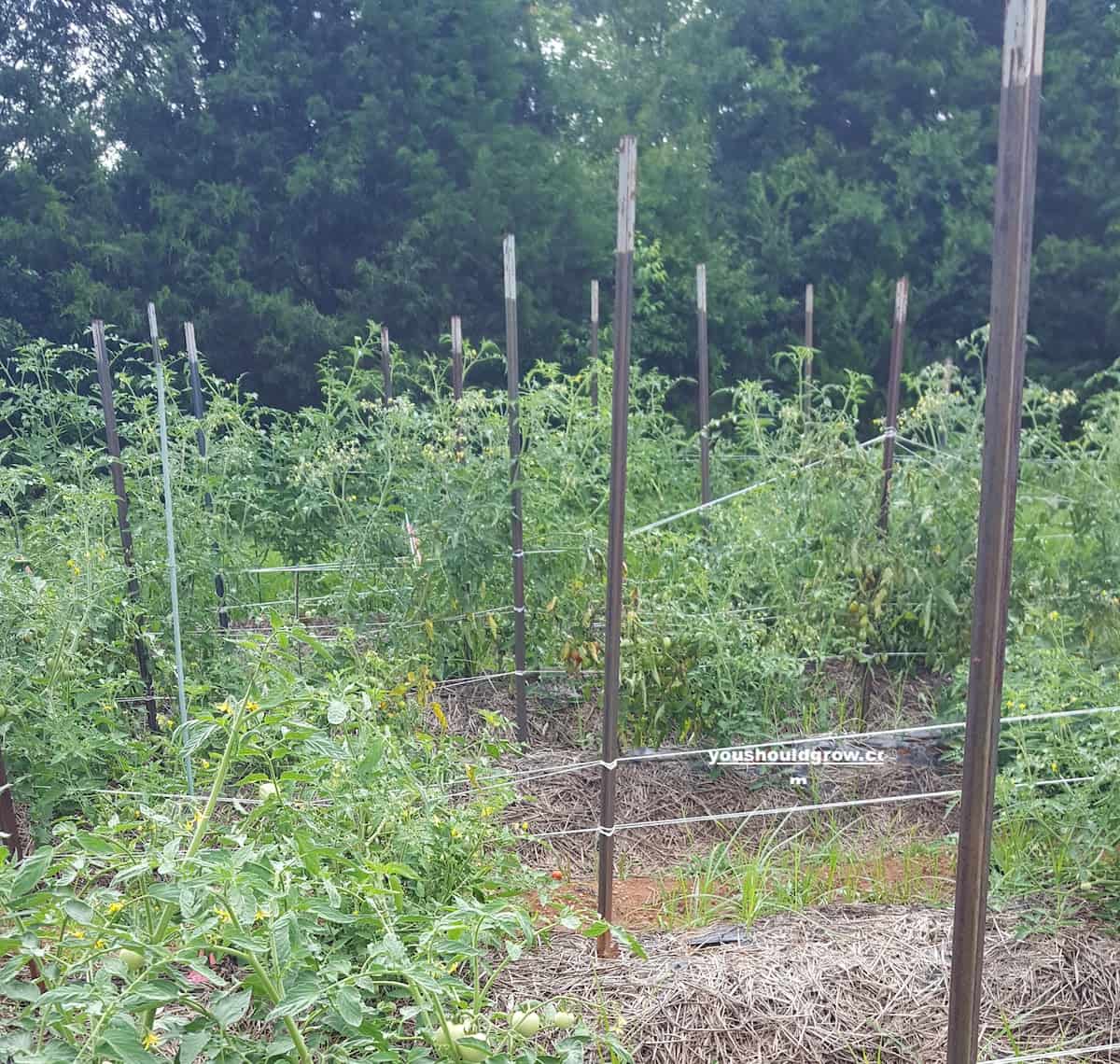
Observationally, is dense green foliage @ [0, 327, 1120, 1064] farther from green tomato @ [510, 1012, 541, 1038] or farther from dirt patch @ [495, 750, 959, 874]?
dirt patch @ [495, 750, 959, 874]

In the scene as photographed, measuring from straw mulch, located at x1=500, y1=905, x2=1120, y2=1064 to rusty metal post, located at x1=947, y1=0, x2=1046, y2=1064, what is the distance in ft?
1.18

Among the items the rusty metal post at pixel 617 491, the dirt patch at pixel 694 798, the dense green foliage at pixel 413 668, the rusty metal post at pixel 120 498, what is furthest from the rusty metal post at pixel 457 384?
the rusty metal post at pixel 617 491

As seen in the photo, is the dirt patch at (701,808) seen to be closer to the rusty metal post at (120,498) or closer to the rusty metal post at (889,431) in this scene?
the rusty metal post at (889,431)

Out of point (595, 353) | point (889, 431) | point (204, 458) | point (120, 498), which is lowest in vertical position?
point (120, 498)

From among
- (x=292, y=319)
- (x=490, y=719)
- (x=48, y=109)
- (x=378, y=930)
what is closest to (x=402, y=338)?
(x=292, y=319)

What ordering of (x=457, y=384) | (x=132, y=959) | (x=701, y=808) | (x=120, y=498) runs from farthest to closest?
1. (x=457, y=384)
2. (x=120, y=498)
3. (x=701, y=808)
4. (x=132, y=959)

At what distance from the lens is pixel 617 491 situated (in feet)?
7.79

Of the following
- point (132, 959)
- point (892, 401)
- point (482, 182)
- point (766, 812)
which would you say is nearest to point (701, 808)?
point (766, 812)

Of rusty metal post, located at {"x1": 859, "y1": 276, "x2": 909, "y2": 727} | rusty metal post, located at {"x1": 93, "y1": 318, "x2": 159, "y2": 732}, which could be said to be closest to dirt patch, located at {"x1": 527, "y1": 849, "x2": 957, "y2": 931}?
rusty metal post, located at {"x1": 859, "y1": 276, "x2": 909, "y2": 727}

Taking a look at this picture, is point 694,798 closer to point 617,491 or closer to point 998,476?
point 617,491

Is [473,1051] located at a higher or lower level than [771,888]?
higher

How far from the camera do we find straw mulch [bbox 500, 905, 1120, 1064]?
1.94m

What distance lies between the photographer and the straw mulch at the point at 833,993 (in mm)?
1939

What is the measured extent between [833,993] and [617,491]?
3.52 feet
